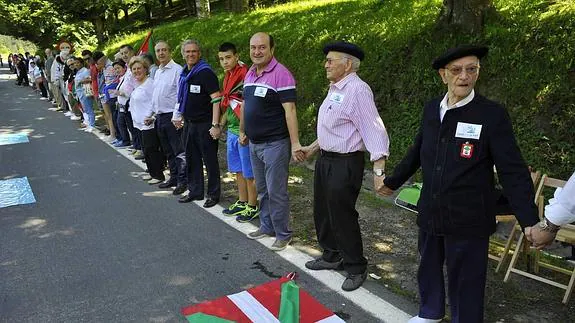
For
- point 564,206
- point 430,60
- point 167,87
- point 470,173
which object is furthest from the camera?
point 430,60

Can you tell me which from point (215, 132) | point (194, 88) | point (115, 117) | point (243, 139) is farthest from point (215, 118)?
point (115, 117)

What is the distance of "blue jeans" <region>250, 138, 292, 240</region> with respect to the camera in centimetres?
449

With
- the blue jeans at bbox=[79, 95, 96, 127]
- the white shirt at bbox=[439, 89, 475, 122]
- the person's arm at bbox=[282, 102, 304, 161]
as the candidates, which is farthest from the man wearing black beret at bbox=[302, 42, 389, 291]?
the blue jeans at bbox=[79, 95, 96, 127]

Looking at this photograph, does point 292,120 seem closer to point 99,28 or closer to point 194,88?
point 194,88

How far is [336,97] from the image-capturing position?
365cm

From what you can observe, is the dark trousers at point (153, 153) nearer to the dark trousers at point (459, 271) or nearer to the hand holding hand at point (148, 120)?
the hand holding hand at point (148, 120)

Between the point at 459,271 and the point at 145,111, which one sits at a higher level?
the point at 145,111

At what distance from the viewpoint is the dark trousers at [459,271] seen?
289 cm

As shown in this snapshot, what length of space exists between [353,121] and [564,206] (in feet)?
5.29

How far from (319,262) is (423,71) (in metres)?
3.64

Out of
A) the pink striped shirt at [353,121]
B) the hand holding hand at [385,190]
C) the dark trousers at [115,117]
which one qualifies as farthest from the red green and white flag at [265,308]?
the dark trousers at [115,117]

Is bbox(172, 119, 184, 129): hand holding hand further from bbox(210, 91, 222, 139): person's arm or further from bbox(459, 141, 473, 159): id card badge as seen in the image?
bbox(459, 141, 473, 159): id card badge

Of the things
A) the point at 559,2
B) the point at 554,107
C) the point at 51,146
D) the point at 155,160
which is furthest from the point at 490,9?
the point at 51,146

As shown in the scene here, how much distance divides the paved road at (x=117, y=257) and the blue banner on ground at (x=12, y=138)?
363 cm
